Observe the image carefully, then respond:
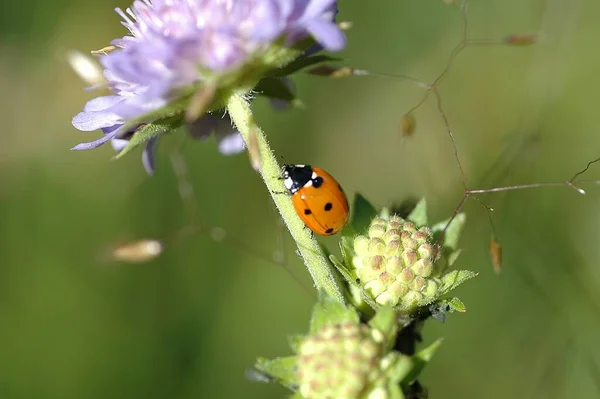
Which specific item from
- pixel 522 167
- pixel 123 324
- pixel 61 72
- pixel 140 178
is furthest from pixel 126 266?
pixel 522 167

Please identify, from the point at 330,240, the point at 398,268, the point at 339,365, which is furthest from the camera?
the point at 330,240

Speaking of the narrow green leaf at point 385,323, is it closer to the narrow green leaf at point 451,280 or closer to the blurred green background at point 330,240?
the narrow green leaf at point 451,280

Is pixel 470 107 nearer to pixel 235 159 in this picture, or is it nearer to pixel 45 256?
pixel 235 159

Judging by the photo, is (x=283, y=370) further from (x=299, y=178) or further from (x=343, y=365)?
(x=299, y=178)

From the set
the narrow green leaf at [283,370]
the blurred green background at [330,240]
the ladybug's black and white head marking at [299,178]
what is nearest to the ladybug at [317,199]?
the ladybug's black and white head marking at [299,178]

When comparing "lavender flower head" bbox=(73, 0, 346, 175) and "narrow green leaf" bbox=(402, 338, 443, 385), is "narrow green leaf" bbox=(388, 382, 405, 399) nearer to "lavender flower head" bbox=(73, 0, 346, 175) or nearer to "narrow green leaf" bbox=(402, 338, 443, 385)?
"narrow green leaf" bbox=(402, 338, 443, 385)

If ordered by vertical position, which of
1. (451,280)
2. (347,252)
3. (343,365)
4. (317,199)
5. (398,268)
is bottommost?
(343,365)

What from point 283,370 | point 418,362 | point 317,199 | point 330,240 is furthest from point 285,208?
point 330,240
